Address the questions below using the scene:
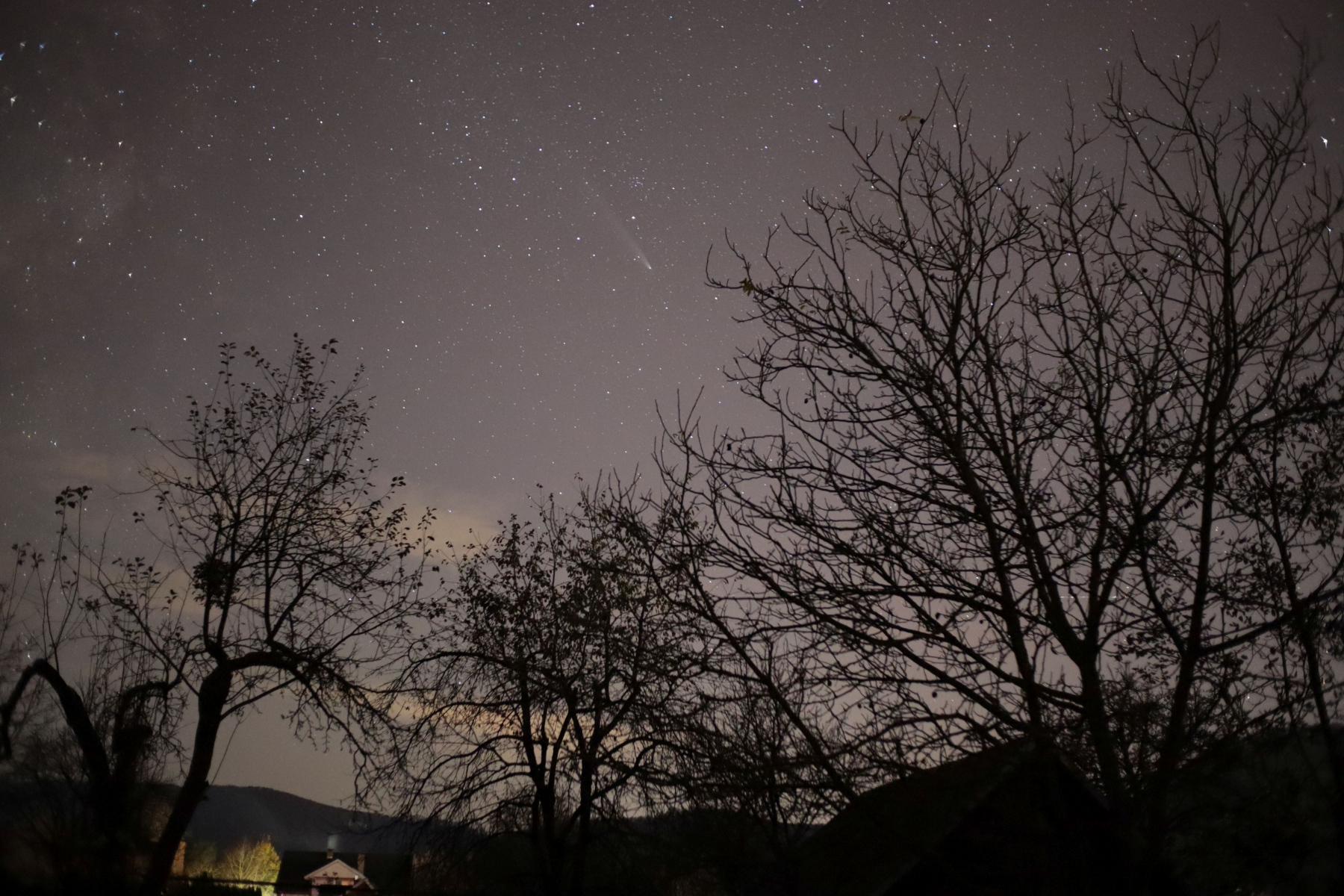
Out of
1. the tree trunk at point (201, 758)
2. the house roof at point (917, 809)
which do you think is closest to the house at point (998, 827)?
the house roof at point (917, 809)

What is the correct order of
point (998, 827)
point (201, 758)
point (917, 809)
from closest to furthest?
1. point (917, 809)
2. point (998, 827)
3. point (201, 758)

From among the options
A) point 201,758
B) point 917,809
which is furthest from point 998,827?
point 201,758

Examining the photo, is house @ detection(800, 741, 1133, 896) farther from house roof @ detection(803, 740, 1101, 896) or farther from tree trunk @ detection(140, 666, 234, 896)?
tree trunk @ detection(140, 666, 234, 896)

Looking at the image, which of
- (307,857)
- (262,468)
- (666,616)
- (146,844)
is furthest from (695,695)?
(307,857)

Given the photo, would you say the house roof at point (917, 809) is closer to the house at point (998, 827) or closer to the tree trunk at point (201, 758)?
the house at point (998, 827)

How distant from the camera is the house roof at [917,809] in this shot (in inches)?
138

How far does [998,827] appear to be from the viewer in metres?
3.76

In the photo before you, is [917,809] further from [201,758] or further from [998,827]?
[201,758]

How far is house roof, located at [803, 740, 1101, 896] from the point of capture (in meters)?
3.50

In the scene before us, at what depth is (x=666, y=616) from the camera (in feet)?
15.5

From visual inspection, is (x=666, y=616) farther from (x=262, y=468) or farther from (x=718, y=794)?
(x=262, y=468)

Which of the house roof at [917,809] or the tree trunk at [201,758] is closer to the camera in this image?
the house roof at [917,809]

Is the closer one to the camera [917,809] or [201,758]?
[917,809]

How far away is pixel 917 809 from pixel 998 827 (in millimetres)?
441
